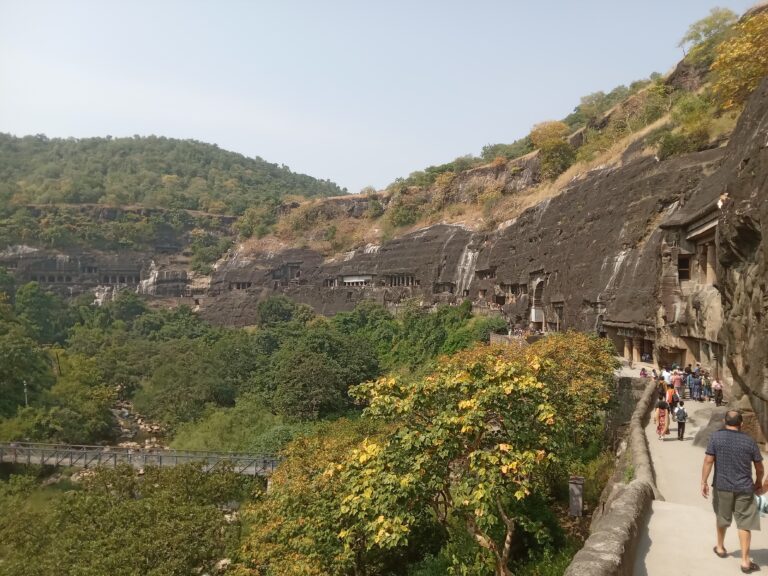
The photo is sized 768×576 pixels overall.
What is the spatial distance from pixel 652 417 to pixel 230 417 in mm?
26160

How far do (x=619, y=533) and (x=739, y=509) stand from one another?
118cm

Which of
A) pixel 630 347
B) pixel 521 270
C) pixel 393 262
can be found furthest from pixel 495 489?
pixel 393 262

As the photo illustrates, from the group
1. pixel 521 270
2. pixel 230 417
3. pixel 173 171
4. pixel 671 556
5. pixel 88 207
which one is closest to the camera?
pixel 671 556

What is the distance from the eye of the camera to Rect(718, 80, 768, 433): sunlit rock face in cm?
1048

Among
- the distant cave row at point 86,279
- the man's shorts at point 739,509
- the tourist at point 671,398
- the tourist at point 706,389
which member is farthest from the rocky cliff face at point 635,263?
the distant cave row at point 86,279

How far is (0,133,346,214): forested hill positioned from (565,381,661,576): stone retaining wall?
278ft

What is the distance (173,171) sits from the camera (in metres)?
119

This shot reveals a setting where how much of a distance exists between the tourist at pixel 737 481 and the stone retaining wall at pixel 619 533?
0.97 metres

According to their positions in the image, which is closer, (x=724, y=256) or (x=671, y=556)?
(x=671, y=556)

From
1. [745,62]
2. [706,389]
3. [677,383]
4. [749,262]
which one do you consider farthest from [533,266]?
[749,262]

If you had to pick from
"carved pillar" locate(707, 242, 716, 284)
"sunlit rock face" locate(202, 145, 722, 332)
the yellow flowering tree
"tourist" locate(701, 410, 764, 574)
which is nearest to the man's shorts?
"tourist" locate(701, 410, 764, 574)

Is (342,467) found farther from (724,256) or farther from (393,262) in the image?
(393,262)

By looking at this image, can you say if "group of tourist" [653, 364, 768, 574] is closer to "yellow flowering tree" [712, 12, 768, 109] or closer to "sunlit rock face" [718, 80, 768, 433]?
"sunlit rock face" [718, 80, 768, 433]

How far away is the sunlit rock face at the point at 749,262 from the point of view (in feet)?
34.4
